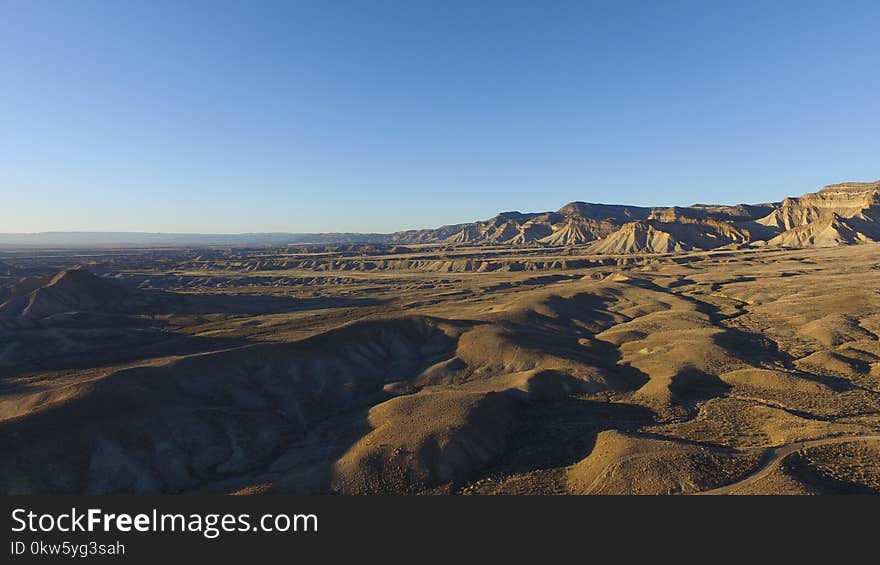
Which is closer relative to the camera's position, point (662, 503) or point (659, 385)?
point (662, 503)

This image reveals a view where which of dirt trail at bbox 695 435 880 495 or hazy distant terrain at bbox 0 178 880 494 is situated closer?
dirt trail at bbox 695 435 880 495

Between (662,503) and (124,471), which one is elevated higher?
(662,503)

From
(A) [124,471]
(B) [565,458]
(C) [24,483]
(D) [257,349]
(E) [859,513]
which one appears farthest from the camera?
(D) [257,349]

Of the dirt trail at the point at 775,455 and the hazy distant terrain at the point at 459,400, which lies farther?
the hazy distant terrain at the point at 459,400

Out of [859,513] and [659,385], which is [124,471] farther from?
[659,385]

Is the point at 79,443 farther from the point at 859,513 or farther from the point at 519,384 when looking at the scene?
the point at 859,513

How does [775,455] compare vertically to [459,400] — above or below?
below

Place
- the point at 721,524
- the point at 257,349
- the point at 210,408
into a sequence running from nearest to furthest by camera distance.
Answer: the point at 721,524
the point at 210,408
the point at 257,349

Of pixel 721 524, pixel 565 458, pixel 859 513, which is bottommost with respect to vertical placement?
pixel 565 458

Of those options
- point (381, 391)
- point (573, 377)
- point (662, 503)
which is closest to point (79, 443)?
point (381, 391)

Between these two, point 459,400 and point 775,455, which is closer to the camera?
point 775,455
